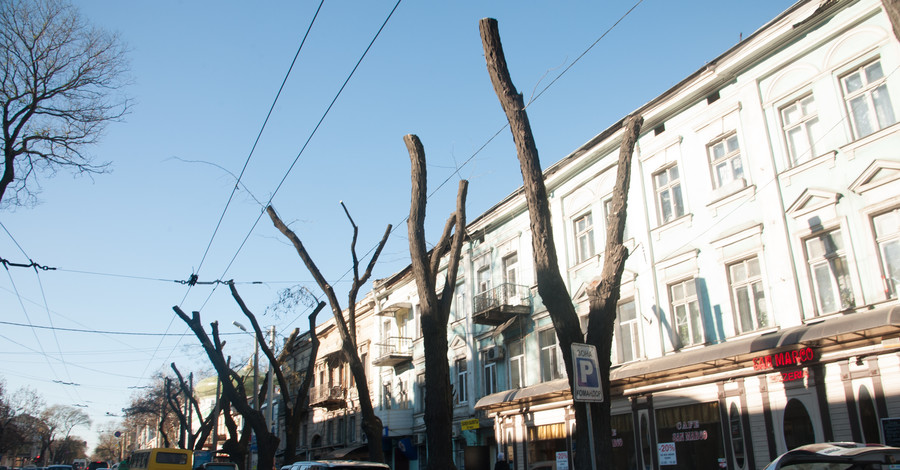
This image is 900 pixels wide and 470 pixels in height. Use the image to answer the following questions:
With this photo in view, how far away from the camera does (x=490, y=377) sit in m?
24.5


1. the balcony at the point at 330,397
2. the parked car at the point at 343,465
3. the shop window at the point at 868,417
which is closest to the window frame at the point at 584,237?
the shop window at the point at 868,417

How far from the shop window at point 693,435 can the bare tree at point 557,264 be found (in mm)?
6234

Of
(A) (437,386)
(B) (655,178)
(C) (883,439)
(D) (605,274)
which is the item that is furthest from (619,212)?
(B) (655,178)

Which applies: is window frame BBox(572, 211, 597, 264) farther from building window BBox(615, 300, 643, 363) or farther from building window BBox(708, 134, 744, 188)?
building window BBox(708, 134, 744, 188)

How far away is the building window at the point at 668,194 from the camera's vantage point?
1777 cm

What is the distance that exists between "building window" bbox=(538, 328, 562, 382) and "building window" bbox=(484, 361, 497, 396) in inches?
120

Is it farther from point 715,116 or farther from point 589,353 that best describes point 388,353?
point 589,353

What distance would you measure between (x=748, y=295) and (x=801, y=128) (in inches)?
152

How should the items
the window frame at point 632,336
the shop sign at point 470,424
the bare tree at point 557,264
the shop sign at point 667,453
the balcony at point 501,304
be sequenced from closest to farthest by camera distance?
1. the bare tree at point 557,264
2. the shop sign at point 667,453
3. the window frame at point 632,336
4. the balcony at point 501,304
5. the shop sign at point 470,424

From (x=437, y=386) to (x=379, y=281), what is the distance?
75.3ft

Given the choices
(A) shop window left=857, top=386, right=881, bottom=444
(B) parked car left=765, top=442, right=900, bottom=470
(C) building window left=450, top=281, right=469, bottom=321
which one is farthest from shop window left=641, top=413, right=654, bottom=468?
(C) building window left=450, top=281, right=469, bottom=321

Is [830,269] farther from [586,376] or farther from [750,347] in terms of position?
[586,376]

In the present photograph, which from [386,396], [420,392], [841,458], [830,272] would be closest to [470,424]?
[420,392]

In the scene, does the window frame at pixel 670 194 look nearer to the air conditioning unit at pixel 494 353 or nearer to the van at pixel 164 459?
the air conditioning unit at pixel 494 353
